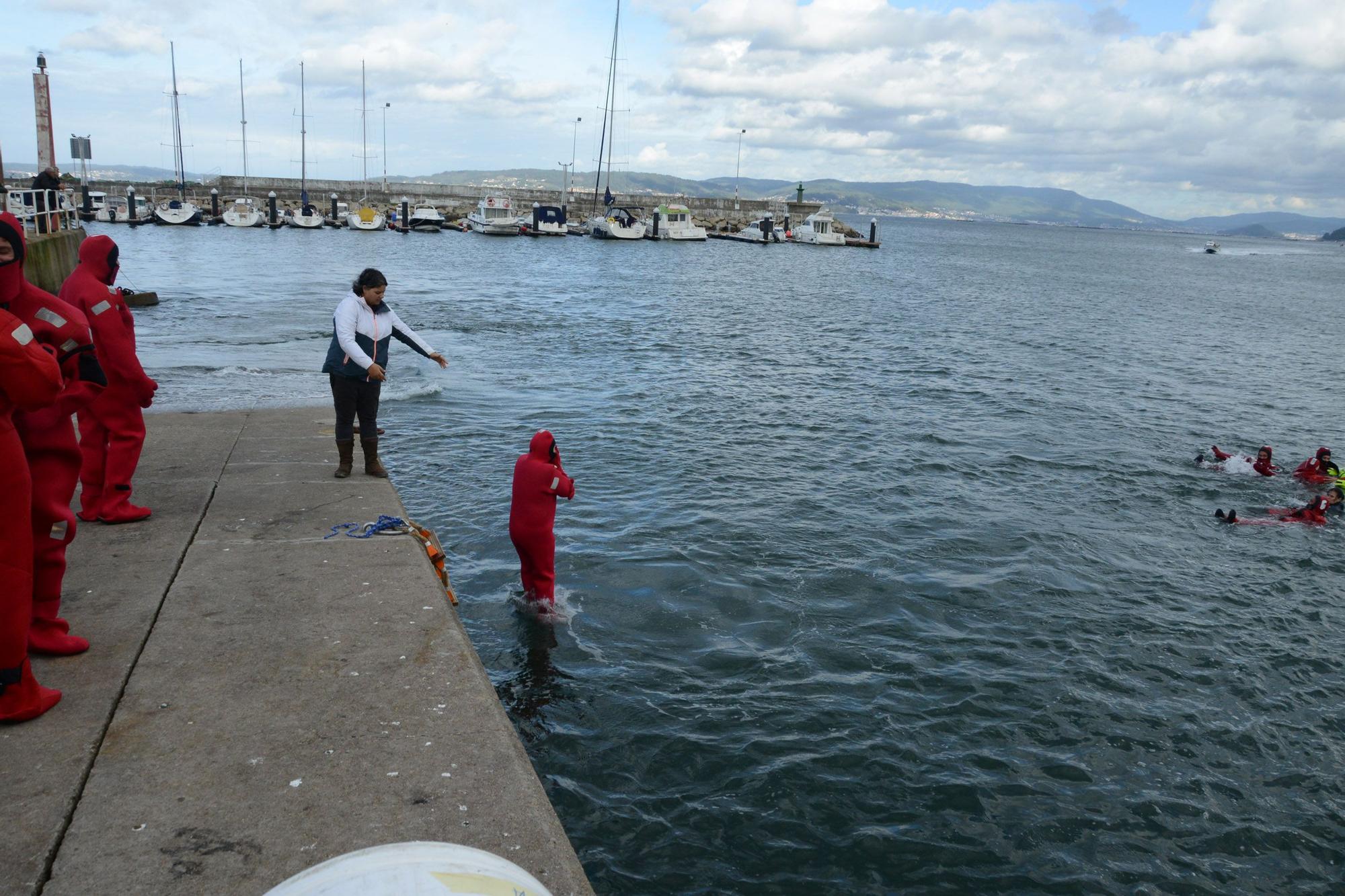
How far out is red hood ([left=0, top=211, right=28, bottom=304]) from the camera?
416 centimetres

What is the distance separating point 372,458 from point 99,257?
9.63 ft

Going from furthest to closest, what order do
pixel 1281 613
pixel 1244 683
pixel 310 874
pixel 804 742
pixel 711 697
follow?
pixel 1281 613 → pixel 1244 683 → pixel 711 697 → pixel 804 742 → pixel 310 874

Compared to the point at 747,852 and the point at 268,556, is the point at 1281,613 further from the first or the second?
the point at 268,556

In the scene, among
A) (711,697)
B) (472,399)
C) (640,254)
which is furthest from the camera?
(640,254)

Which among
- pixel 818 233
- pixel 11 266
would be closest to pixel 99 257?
pixel 11 266

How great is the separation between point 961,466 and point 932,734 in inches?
340

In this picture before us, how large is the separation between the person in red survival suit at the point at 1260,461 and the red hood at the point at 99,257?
52.3 feet

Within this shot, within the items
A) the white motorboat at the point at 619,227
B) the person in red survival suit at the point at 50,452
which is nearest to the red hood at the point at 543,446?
the person in red survival suit at the point at 50,452

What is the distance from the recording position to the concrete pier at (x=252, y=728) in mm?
3506

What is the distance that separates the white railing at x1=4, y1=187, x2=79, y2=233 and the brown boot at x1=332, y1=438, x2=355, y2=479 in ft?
50.1

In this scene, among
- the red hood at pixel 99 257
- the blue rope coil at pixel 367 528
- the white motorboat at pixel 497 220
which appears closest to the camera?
the red hood at pixel 99 257

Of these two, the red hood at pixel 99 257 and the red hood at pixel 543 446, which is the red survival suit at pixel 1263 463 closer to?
the red hood at pixel 543 446

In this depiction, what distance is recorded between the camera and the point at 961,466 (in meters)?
14.9

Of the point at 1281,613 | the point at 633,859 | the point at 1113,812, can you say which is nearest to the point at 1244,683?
the point at 1281,613
